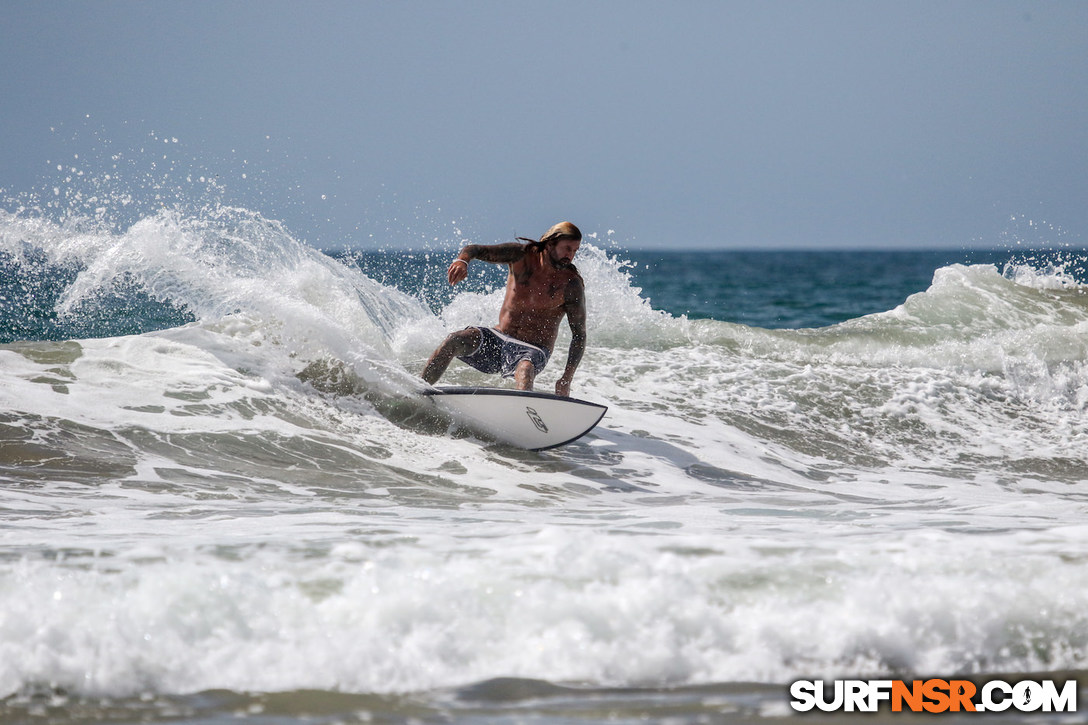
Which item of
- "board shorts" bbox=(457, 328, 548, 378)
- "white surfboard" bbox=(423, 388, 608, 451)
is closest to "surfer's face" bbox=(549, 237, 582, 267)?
"board shorts" bbox=(457, 328, 548, 378)

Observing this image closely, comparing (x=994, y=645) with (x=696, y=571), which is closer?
(x=994, y=645)

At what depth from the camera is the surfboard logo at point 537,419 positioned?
251 inches

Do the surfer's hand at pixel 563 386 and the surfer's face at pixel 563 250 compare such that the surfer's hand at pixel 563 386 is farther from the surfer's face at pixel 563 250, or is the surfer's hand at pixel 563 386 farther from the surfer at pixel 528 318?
the surfer's face at pixel 563 250

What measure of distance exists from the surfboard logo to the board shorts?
15.2 inches

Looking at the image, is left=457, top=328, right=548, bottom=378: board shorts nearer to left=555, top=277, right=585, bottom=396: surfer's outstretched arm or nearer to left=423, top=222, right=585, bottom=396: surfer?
left=423, top=222, right=585, bottom=396: surfer

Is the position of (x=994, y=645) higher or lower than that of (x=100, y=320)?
lower

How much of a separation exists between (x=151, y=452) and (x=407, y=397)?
1.79 metres

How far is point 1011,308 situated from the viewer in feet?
39.6

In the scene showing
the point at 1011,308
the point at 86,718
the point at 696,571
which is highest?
the point at 1011,308

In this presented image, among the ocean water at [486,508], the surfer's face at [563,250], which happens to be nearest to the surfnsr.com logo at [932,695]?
the ocean water at [486,508]

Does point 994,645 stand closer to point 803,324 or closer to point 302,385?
point 302,385

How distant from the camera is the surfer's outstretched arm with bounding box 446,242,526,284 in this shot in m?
6.07

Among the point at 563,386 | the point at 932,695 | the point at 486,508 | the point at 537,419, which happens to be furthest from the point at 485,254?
the point at 932,695

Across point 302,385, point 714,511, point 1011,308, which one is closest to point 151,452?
point 302,385
